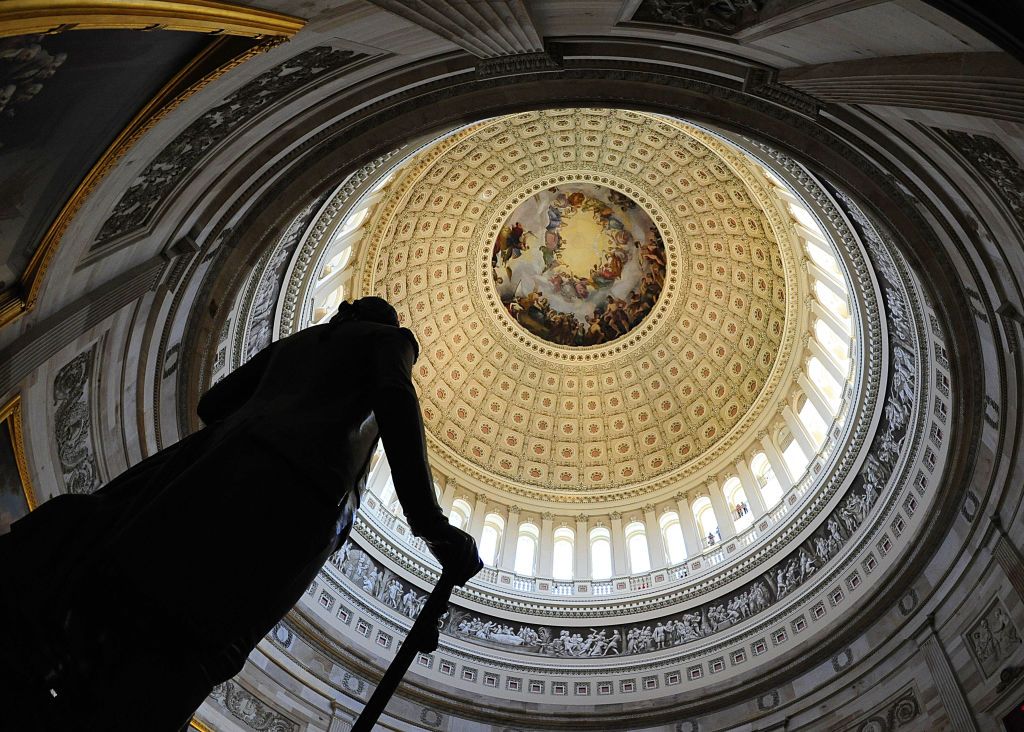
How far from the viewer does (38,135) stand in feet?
16.5

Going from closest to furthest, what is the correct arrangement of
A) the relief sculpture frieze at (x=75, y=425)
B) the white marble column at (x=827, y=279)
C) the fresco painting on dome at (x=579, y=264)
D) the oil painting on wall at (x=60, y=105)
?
the oil painting on wall at (x=60, y=105) < the relief sculpture frieze at (x=75, y=425) < the white marble column at (x=827, y=279) < the fresco painting on dome at (x=579, y=264)

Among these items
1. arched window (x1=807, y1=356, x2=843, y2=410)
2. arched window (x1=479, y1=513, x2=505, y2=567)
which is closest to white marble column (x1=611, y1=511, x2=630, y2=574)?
arched window (x1=479, y1=513, x2=505, y2=567)

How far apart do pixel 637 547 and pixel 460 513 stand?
5985 mm

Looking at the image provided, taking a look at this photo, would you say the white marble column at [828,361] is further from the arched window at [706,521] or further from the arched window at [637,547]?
the arched window at [637,547]

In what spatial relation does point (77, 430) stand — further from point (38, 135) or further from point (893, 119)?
point (893, 119)

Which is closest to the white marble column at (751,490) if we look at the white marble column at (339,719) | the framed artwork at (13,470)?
the white marble column at (339,719)

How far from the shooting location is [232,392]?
15.0 feet

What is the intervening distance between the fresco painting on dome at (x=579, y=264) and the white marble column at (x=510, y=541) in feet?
28.6

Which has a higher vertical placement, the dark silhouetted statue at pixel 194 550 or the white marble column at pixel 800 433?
the white marble column at pixel 800 433

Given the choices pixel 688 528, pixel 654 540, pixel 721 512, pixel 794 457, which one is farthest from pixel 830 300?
pixel 654 540

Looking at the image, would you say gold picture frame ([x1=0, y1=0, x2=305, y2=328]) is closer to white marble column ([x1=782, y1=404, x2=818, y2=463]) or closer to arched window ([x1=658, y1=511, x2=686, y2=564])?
white marble column ([x1=782, y1=404, x2=818, y2=463])

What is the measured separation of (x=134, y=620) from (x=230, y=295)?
9905mm

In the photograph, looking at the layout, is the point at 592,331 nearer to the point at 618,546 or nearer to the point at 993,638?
the point at 618,546

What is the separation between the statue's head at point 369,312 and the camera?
4.86 m
